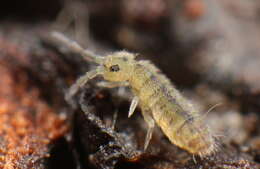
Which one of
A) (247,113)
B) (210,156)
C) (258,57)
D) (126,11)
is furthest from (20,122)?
(258,57)

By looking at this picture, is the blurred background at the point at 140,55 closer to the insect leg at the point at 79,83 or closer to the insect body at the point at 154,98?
the insect leg at the point at 79,83

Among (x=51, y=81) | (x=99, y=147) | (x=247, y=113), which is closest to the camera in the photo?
(x=99, y=147)

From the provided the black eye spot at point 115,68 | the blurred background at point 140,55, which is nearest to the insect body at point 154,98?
the black eye spot at point 115,68

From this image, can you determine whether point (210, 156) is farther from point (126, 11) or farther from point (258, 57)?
point (126, 11)

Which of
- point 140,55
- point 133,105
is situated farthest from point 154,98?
point 140,55

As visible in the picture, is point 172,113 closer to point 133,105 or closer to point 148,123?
point 148,123

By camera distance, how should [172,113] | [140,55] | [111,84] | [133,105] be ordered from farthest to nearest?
1. [140,55]
2. [111,84]
3. [133,105]
4. [172,113]
